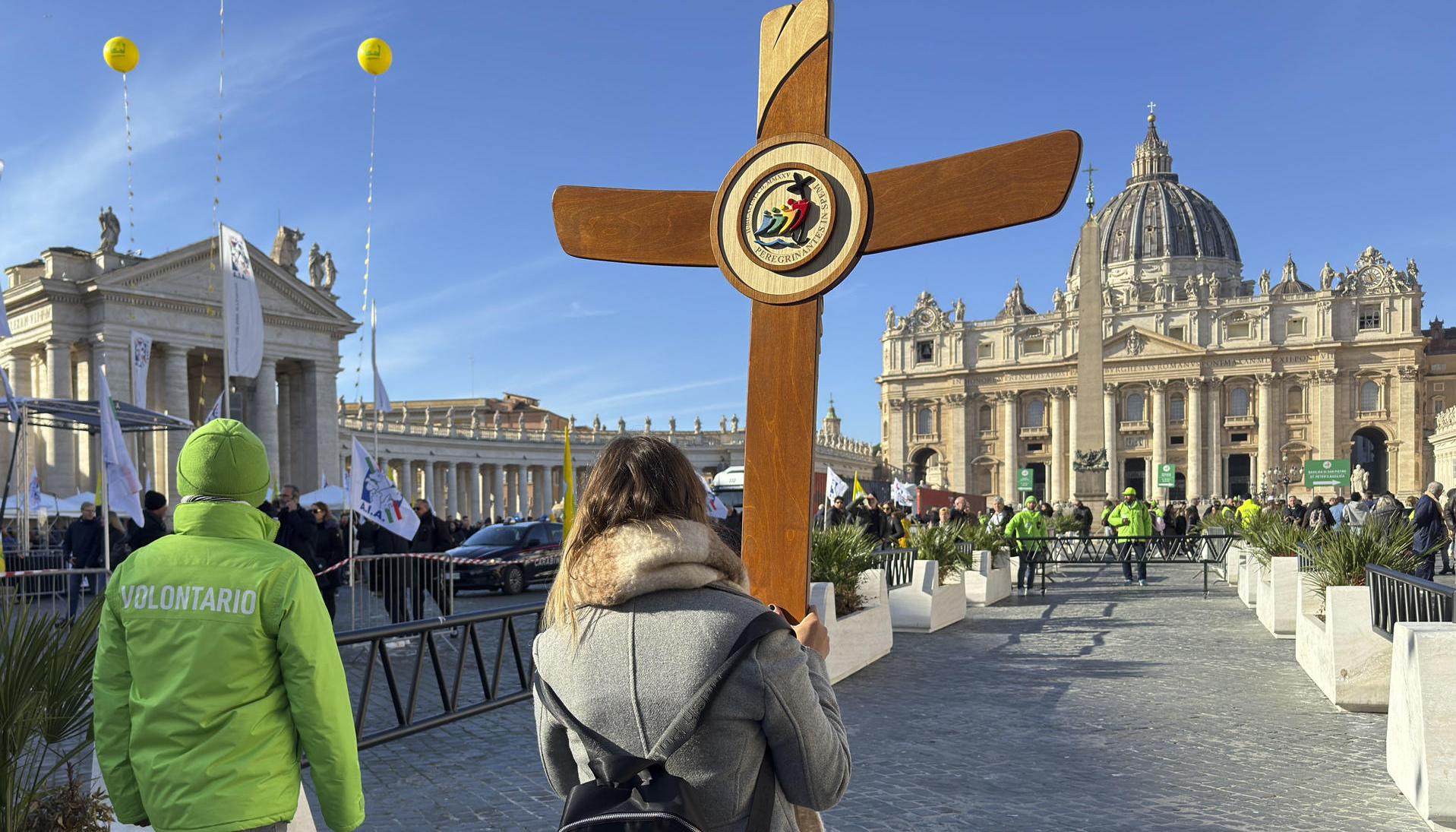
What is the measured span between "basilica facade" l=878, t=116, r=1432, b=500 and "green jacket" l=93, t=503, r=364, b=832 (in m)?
80.0

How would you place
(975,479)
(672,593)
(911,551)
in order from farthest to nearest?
(975,479) < (911,551) < (672,593)

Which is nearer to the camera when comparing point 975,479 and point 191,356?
point 191,356

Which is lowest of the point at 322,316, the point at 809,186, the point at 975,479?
the point at 975,479

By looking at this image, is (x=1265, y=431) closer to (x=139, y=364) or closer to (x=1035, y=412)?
(x=1035, y=412)

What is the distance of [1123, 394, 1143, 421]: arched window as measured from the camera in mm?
92812

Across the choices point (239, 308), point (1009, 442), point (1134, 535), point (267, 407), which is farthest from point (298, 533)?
point (1009, 442)

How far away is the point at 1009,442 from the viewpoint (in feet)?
313

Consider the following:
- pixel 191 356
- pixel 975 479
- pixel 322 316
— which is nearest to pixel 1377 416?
pixel 975 479

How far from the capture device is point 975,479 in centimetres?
9800

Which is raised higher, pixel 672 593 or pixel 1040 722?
pixel 672 593

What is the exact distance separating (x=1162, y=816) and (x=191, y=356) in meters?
50.0

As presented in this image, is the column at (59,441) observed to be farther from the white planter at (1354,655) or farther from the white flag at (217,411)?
the white planter at (1354,655)

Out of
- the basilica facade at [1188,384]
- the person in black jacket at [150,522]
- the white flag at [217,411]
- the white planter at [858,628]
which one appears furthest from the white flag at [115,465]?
the basilica facade at [1188,384]

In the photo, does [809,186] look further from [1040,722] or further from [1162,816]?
[1040,722]
